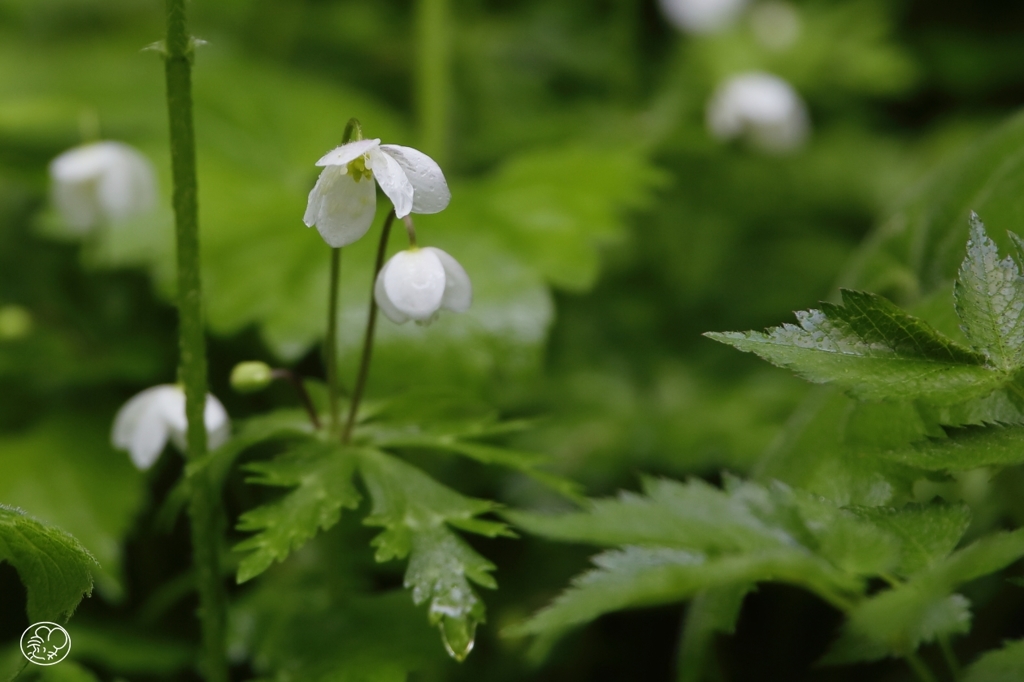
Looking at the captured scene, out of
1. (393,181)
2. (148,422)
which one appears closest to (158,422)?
(148,422)

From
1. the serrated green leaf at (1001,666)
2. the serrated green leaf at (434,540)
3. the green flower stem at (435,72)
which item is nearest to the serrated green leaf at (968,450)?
the serrated green leaf at (1001,666)

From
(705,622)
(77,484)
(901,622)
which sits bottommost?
(77,484)

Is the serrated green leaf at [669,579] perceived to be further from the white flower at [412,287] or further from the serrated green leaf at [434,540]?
the white flower at [412,287]

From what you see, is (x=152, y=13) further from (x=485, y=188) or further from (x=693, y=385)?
(x=693, y=385)

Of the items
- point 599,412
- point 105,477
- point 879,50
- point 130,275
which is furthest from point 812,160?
point 105,477

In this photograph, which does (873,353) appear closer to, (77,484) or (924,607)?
(924,607)

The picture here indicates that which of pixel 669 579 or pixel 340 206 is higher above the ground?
pixel 340 206

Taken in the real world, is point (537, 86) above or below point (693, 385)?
above
